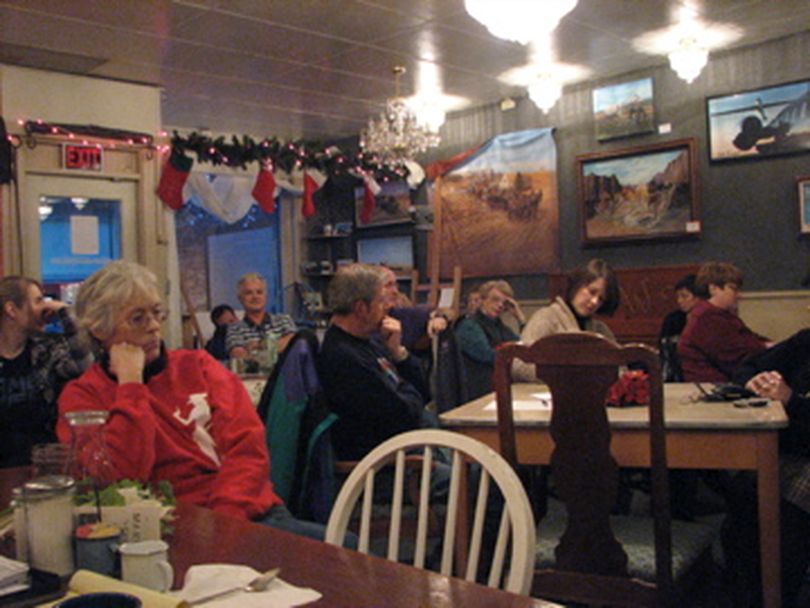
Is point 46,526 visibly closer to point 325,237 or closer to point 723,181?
point 723,181

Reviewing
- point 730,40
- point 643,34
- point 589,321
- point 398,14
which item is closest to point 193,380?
point 589,321

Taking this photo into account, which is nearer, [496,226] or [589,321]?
[589,321]

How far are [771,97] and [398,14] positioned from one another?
288 cm

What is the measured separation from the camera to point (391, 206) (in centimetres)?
840

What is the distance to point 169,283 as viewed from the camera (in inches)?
265

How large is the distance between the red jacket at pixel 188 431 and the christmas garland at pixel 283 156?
4.68m

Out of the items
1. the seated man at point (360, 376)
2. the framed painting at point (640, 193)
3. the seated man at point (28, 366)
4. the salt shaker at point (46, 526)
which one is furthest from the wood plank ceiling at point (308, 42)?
the salt shaker at point (46, 526)

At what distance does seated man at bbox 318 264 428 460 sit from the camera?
2.79 metres

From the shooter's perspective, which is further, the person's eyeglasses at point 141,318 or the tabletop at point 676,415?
the tabletop at point 676,415

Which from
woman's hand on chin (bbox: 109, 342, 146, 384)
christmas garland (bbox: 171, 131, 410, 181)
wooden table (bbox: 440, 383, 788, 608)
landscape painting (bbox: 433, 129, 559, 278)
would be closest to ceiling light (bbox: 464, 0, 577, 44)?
wooden table (bbox: 440, 383, 788, 608)

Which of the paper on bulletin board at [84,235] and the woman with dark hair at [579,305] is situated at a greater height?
the paper on bulletin board at [84,235]

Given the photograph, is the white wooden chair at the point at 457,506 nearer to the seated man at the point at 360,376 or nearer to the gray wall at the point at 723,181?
the seated man at the point at 360,376

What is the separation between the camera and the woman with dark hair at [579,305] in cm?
385

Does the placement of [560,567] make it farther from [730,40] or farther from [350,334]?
[730,40]
